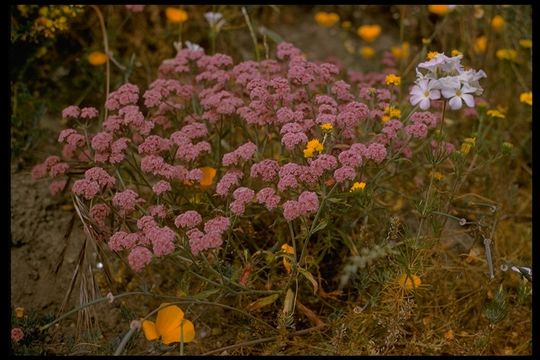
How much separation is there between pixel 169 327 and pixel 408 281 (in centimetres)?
85

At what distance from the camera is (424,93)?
8.00 feet

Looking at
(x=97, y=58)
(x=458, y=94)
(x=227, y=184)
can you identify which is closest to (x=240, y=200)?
(x=227, y=184)

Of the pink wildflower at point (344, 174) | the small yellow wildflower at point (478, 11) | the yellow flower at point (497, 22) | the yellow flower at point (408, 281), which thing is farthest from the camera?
the yellow flower at point (497, 22)

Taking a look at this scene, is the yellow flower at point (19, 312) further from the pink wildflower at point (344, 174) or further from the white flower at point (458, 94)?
the white flower at point (458, 94)

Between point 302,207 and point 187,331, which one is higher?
point 302,207

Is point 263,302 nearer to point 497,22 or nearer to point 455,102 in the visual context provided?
point 455,102

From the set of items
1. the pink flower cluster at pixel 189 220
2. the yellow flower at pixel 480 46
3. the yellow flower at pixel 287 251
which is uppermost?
the pink flower cluster at pixel 189 220

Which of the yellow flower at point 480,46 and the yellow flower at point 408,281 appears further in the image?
the yellow flower at point 480,46

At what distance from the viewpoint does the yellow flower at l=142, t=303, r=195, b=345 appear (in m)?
2.37

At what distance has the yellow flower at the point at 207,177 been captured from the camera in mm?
2668

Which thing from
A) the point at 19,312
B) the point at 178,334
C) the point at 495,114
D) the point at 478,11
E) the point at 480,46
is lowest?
the point at 19,312

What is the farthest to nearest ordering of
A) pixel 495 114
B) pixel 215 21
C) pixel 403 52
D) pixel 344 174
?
1. pixel 403 52
2. pixel 215 21
3. pixel 495 114
4. pixel 344 174

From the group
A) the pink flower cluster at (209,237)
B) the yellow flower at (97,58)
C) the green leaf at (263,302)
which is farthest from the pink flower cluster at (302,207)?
the yellow flower at (97,58)

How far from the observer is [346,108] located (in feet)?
8.30
